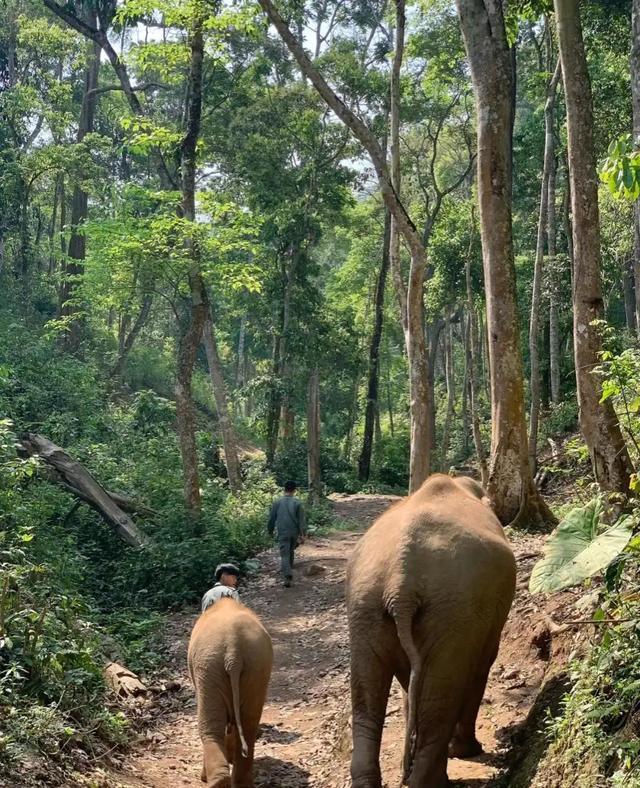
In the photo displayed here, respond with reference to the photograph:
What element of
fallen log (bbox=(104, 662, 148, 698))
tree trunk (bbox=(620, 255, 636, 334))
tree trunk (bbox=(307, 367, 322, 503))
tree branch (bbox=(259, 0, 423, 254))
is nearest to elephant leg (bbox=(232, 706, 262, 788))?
fallen log (bbox=(104, 662, 148, 698))

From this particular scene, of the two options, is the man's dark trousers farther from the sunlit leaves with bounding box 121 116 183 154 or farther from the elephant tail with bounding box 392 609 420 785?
the elephant tail with bounding box 392 609 420 785

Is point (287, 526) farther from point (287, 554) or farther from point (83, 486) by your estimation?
point (83, 486)

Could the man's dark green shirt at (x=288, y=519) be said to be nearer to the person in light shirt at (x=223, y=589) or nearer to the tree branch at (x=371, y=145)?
the tree branch at (x=371, y=145)

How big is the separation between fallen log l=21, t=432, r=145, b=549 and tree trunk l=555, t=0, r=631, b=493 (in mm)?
9047

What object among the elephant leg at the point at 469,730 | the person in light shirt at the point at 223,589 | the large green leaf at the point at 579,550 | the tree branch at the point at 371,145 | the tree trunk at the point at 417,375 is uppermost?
the tree branch at the point at 371,145

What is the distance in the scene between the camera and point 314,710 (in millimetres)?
9367

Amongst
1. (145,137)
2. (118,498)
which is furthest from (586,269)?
(145,137)

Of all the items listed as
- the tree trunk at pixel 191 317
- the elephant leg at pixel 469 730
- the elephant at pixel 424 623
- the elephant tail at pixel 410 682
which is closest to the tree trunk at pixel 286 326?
the tree trunk at pixel 191 317

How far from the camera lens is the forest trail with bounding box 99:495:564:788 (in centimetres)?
666

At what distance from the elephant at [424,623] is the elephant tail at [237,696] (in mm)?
1397

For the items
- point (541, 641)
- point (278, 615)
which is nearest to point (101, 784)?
point (541, 641)

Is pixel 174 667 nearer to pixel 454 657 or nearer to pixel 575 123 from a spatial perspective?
pixel 454 657

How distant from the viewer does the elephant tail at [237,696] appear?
6504 mm

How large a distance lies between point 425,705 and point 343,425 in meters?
36.5
